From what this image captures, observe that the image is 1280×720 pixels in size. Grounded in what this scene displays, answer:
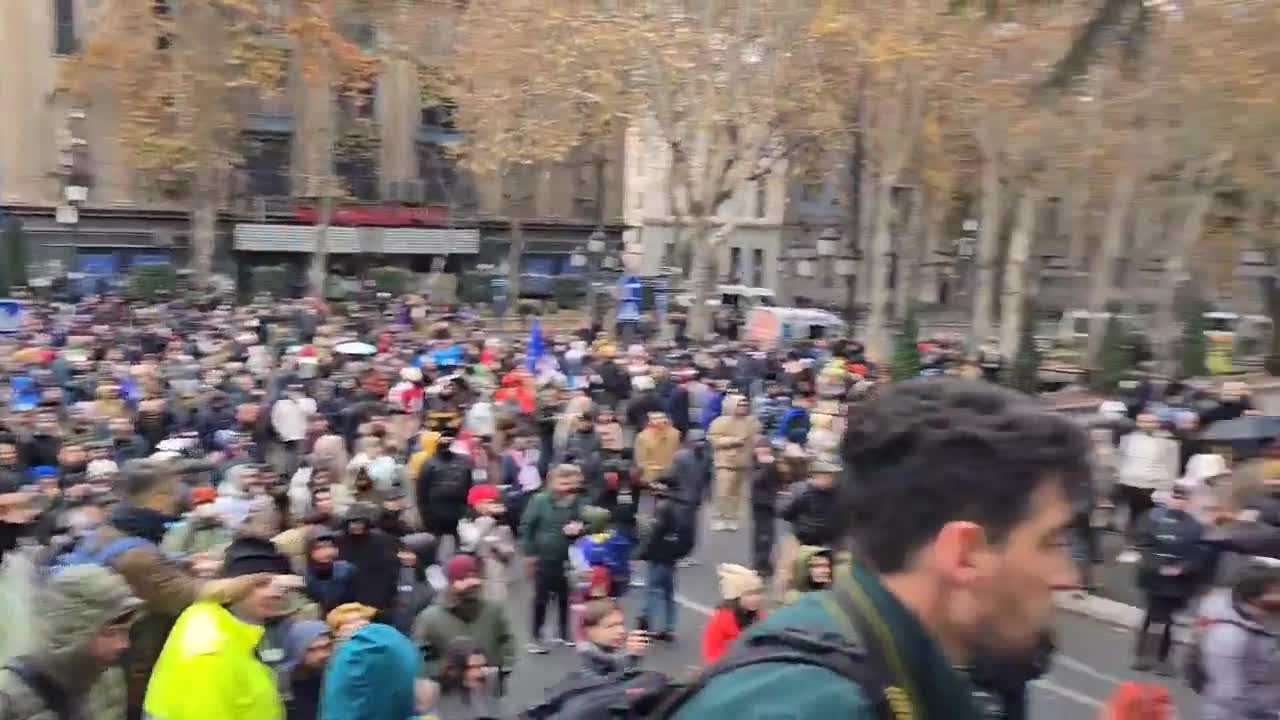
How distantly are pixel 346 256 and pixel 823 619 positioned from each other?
47145 mm

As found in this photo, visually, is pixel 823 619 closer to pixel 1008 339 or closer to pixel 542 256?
pixel 1008 339

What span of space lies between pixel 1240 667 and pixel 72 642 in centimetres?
458

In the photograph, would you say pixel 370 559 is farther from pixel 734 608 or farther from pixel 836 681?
pixel 836 681

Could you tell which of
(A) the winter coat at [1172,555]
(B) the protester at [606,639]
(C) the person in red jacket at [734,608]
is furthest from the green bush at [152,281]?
(C) the person in red jacket at [734,608]

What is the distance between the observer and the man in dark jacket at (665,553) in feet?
32.2

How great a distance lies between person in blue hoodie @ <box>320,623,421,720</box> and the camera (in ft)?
13.3

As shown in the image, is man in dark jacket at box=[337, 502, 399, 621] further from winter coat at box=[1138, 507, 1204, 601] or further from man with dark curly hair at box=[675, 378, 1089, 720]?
man with dark curly hair at box=[675, 378, 1089, 720]

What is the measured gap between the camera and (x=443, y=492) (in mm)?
10227

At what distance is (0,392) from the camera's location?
14.7 m

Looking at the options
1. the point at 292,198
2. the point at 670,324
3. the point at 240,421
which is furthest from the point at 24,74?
the point at 240,421

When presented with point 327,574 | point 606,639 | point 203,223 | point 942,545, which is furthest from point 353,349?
point 203,223

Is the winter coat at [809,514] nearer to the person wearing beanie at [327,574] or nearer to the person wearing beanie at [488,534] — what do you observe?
the person wearing beanie at [488,534]

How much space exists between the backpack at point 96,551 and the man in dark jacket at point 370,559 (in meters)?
1.27

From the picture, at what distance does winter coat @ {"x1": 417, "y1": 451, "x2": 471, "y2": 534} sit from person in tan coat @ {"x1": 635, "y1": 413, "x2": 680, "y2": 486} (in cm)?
251
